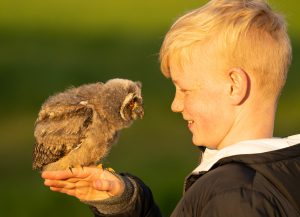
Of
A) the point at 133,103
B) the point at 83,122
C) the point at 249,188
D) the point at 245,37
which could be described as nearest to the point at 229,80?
the point at 245,37

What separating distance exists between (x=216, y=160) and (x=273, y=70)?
503mm

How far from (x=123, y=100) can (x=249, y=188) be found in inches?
101

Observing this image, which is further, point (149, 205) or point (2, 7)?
point (2, 7)

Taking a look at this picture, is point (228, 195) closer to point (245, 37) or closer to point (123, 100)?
point (245, 37)

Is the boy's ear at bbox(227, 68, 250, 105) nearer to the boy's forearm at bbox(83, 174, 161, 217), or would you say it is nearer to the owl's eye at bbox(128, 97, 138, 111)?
the boy's forearm at bbox(83, 174, 161, 217)

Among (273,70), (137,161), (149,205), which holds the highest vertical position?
(273,70)

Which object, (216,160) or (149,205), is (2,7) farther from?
(216,160)

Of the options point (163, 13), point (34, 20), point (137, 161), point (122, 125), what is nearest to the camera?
point (122, 125)

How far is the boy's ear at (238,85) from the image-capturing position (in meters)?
3.21

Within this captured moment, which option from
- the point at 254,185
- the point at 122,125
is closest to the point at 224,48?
the point at 254,185

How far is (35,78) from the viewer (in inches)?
502

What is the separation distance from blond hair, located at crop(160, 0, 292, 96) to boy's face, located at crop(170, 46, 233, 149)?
5 centimetres

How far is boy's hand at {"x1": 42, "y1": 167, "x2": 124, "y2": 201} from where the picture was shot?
14.2ft

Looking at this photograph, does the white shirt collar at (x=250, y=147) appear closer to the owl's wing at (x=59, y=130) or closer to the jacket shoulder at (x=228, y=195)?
the jacket shoulder at (x=228, y=195)
